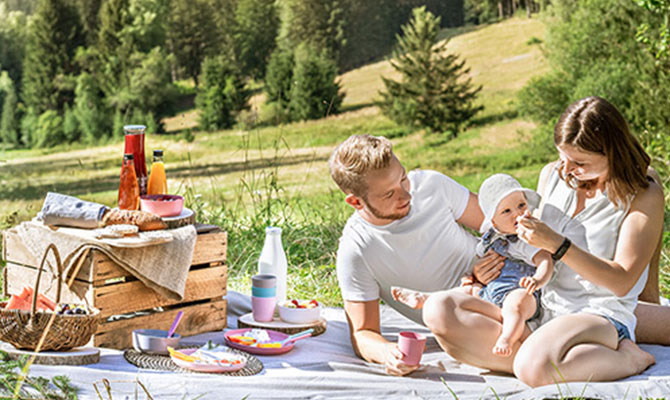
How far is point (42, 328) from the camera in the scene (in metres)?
2.72

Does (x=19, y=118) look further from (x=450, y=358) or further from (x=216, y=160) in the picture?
(x=450, y=358)

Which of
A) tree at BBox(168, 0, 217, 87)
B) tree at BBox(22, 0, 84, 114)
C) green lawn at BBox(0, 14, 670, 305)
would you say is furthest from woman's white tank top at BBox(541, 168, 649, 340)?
tree at BBox(22, 0, 84, 114)

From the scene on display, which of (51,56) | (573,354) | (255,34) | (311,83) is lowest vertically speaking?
(573,354)

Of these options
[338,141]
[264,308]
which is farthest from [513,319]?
[338,141]

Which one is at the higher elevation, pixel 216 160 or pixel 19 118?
pixel 19 118

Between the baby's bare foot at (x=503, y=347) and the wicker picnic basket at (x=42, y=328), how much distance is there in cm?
138

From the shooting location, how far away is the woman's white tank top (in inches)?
101

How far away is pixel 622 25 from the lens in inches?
467

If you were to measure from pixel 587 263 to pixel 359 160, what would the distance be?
0.81 m

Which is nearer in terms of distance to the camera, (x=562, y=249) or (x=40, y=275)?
(x=562, y=249)

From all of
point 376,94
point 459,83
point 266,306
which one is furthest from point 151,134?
point 266,306

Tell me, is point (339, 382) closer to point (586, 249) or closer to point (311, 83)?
point (586, 249)

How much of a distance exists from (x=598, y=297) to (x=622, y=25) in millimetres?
10309

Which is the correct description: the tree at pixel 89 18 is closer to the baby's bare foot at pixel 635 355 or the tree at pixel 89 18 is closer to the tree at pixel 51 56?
the tree at pixel 51 56
